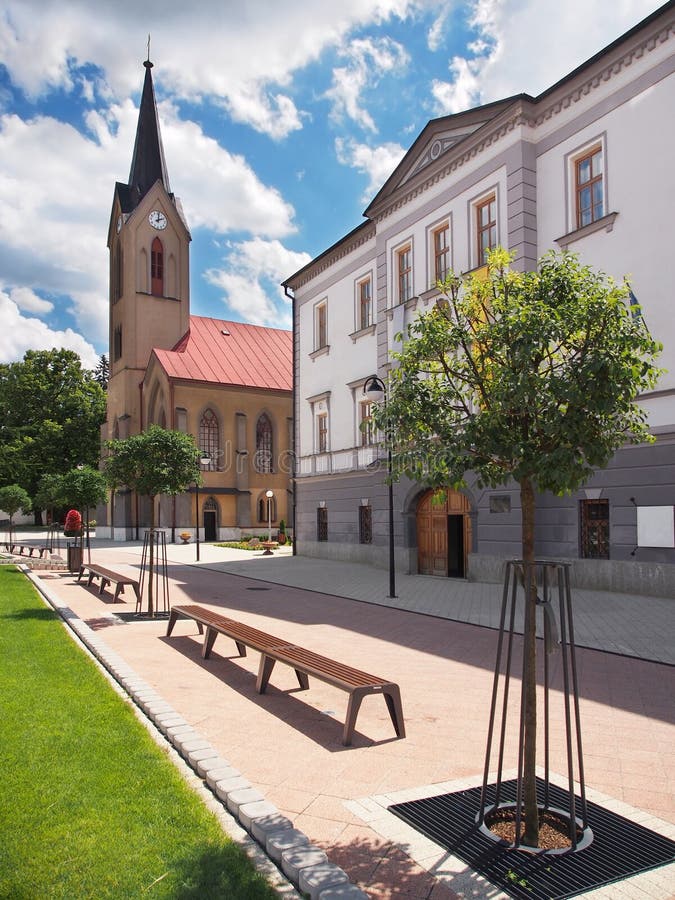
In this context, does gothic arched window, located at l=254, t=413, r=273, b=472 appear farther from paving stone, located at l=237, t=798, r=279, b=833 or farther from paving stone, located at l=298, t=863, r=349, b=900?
paving stone, located at l=298, t=863, r=349, b=900

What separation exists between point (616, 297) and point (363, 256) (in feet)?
72.9

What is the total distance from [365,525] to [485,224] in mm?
10796

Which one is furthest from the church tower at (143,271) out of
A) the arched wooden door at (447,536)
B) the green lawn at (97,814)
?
the green lawn at (97,814)

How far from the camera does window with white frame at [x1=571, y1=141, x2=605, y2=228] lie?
1694 centimetres

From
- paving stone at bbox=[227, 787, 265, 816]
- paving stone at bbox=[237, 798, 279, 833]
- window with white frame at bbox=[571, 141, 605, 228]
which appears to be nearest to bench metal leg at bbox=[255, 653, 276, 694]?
paving stone at bbox=[227, 787, 265, 816]

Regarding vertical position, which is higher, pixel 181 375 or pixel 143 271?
pixel 143 271

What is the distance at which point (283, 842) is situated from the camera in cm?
402

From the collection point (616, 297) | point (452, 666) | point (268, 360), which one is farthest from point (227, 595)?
point (268, 360)

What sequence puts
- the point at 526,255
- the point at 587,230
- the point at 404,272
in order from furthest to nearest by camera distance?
1. the point at 404,272
2. the point at 526,255
3. the point at 587,230

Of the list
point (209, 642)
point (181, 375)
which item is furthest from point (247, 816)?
point (181, 375)

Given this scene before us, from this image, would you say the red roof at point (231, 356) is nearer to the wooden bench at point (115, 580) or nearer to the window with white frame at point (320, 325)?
the window with white frame at point (320, 325)

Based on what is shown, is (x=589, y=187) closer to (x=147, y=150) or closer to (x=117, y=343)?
(x=117, y=343)

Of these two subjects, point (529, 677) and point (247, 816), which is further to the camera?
point (529, 677)

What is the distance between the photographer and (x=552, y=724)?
21.7 ft
